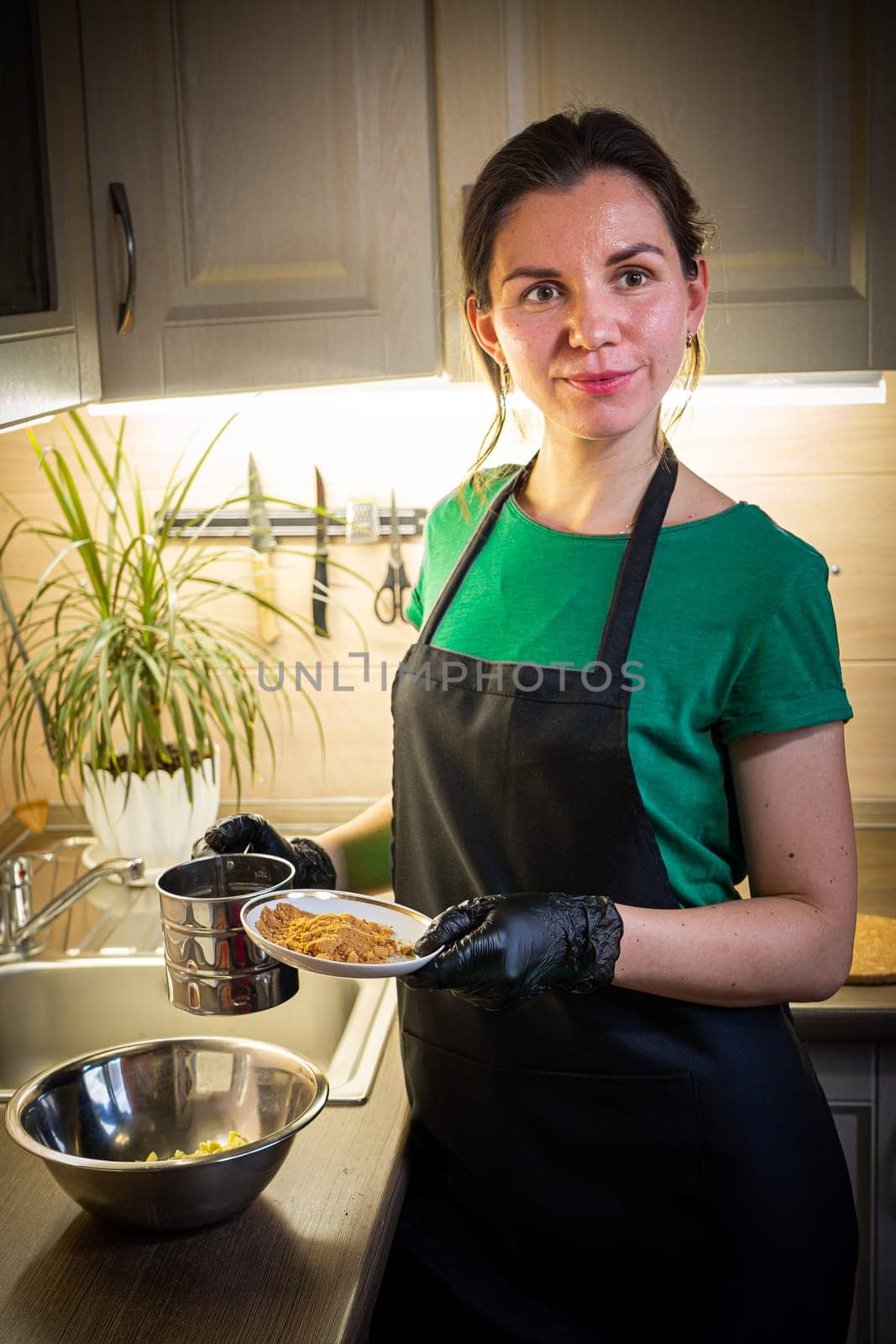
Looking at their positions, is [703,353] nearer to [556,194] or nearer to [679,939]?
[556,194]

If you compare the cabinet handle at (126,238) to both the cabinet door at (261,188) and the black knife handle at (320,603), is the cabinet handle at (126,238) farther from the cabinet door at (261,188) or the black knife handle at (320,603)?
the black knife handle at (320,603)

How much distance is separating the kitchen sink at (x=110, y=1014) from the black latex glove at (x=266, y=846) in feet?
0.82

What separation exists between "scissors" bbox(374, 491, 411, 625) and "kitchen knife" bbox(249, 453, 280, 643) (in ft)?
0.55


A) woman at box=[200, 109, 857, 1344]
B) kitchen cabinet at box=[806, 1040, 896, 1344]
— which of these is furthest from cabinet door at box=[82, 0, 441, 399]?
kitchen cabinet at box=[806, 1040, 896, 1344]

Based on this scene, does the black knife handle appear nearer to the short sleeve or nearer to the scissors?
the scissors

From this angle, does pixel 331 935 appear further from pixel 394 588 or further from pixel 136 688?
pixel 394 588

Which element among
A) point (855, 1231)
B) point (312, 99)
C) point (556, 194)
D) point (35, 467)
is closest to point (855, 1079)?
point (855, 1231)

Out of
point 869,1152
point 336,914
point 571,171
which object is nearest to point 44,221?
point 571,171

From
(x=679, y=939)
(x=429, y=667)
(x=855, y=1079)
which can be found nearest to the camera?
(x=679, y=939)

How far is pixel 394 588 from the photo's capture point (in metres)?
2.02

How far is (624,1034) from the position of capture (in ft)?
3.85

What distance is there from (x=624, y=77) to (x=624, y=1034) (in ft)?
3.42

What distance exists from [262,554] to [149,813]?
0.45 meters

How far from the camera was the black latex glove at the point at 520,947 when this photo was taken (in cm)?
98
